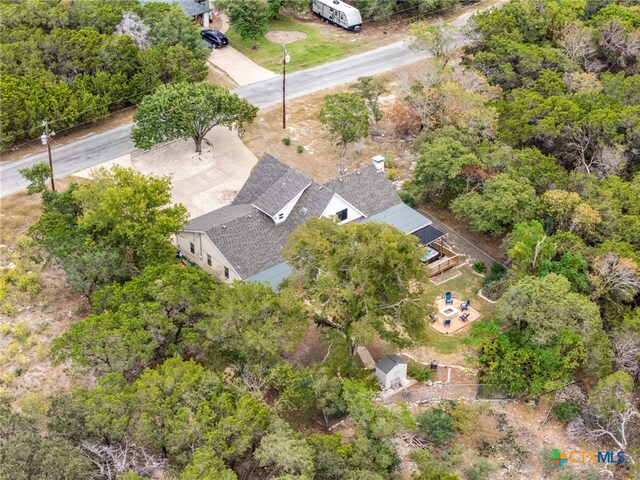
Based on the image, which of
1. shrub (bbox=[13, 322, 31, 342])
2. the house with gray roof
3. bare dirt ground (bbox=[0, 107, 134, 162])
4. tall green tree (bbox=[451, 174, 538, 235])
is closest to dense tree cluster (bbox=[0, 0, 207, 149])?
bare dirt ground (bbox=[0, 107, 134, 162])

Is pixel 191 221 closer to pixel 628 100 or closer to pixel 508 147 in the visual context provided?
pixel 508 147

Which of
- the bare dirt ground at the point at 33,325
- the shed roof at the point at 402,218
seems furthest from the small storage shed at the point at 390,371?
the bare dirt ground at the point at 33,325

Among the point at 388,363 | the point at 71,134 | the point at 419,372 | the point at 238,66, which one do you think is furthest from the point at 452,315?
the point at 238,66

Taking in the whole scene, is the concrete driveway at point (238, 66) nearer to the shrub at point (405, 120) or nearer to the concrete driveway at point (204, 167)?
the concrete driveway at point (204, 167)

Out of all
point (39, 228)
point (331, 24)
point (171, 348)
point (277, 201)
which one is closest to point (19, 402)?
point (171, 348)

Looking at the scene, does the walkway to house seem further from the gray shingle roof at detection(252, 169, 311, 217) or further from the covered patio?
the gray shingle roof at detection(252, 169, 311, 217)
